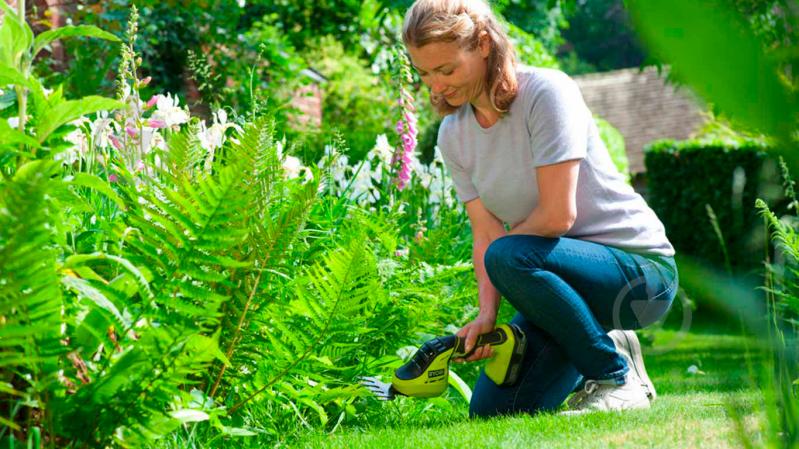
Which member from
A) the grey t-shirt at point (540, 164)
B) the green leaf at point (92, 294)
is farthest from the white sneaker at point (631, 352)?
the green leaf at point (92, 294)

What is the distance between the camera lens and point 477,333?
276 cm

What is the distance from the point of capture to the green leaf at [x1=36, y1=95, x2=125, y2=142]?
5.30 feet

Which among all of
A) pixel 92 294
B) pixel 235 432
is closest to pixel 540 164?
pixel 235 432

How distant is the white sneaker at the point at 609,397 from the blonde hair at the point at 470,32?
35.7 inches

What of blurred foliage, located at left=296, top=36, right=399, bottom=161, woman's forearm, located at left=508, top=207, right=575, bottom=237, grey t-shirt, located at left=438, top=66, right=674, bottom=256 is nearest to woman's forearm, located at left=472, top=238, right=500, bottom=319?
grey t-shirt, located at left=438, top=66, right=674, bottom=256

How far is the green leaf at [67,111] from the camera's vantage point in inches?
63.6

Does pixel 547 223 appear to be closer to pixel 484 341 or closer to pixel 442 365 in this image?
pixel 484 341

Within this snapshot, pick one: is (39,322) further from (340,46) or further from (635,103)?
(635,103)

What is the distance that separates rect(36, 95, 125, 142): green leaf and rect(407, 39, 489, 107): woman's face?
1.15m

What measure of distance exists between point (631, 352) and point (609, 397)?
36 centimetres

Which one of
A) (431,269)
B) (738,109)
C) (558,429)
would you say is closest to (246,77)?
(431,269)

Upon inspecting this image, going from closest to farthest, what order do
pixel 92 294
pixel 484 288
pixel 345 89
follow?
pixel 92 294 → pixel 484 288 → pixel 345 89

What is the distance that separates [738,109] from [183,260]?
156 centimetres

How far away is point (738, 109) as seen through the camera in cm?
28
